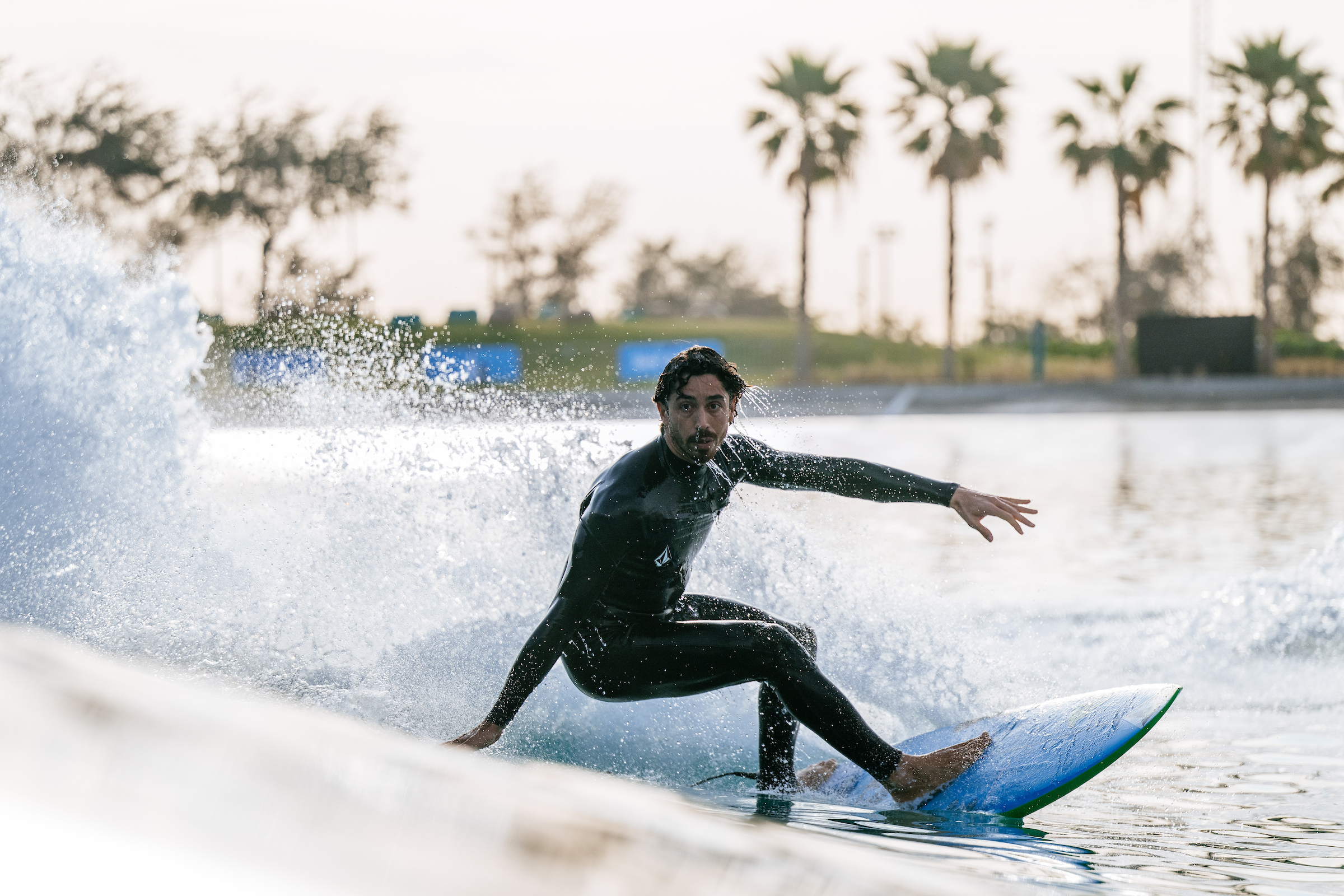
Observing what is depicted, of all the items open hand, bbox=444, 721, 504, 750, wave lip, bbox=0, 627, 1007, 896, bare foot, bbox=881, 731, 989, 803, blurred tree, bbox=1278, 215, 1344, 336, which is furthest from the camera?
blurred tree, bbox=1278, 215, 1344, 336

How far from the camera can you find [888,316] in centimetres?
6431

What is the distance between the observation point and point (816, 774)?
191 inches

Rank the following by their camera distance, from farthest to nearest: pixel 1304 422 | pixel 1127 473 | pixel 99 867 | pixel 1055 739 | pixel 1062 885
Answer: pixel 1304 422 → pixel 1127 473 → pixel 1055 739 → pixel 1062 885 → pixel 99 867

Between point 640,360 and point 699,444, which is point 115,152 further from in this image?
point 699,444

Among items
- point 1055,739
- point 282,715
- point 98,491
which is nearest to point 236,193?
point 98,491

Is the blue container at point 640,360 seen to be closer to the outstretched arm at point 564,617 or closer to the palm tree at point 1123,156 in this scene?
the palm tree at point 1123,156

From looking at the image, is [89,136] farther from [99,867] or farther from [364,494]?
[99,867]

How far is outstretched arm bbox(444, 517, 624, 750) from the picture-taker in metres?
4.30

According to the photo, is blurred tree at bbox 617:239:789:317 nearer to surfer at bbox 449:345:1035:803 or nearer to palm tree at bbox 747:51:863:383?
palm tree at bbox 747:51:863:383

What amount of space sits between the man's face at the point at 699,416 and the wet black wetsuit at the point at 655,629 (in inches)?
4.0

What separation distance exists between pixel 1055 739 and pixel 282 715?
404cm

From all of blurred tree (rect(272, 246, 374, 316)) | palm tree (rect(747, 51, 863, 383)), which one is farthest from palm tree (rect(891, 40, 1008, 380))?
blurred tree (rect(272, 246, 374, 316))

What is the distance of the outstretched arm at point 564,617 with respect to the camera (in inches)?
169

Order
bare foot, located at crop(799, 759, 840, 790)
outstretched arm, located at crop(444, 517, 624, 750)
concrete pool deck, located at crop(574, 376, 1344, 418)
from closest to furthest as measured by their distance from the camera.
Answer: outstretched arm, located at crop(444, 517, 624, 750) → bare foot, located at crop(799, 759, 840, 790) → concrete pool deck, located at crop(574, 376, 1344, 418)
